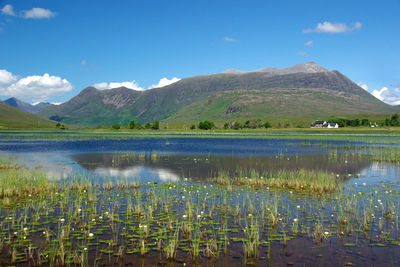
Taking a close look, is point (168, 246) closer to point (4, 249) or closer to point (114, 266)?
point (114, 266)

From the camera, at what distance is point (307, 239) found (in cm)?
1543

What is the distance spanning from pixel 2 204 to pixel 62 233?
8.66 m

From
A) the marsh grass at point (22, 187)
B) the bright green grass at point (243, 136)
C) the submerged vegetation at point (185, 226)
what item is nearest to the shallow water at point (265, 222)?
the submerged vegetation at point (185, 226)

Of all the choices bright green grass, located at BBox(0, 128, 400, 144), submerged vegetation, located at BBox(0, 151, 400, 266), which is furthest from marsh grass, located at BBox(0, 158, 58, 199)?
bright green grass, located at BBox(0, 128, 400, 144)

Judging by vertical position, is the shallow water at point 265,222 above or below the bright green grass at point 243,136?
below

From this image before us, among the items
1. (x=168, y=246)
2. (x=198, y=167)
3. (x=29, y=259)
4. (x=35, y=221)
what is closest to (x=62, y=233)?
(x=29, y=259)

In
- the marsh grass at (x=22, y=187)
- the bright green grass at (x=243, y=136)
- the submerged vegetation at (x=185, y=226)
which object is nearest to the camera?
the submerged vegetation at (x=185, y=226)

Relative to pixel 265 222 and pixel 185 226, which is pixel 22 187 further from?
pixel 265 222

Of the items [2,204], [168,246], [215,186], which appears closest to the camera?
[168,246]

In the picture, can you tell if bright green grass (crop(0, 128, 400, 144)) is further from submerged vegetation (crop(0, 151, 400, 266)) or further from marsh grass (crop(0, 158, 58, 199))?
marsh grass (crop(0, 158, 58, 199))

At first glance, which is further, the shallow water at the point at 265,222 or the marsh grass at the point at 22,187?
the marsh grass at the point at 22,187

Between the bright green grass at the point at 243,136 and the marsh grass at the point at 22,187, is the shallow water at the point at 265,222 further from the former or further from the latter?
the bright green grass at the point at 243,136

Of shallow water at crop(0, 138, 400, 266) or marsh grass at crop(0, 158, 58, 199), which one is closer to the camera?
shallow water at crop(0, 138, 400, 266)

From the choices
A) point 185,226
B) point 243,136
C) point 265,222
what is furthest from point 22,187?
point 243,136
